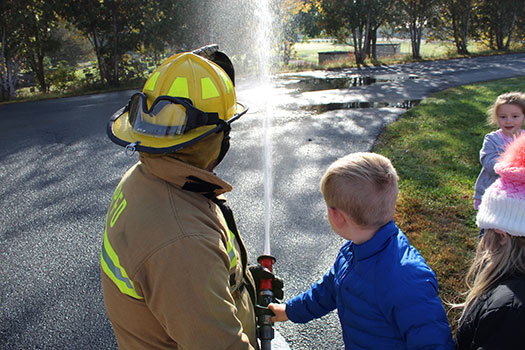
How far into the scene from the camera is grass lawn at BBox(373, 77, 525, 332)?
3422mm

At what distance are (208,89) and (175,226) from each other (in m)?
0.54

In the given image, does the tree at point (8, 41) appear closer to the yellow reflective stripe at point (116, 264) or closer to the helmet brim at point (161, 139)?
the helmet brim at point (161, 139)

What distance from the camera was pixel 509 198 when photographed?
1.72 meters

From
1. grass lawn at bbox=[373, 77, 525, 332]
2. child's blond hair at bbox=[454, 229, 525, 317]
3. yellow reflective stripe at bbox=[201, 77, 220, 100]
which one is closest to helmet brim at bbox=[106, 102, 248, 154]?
yellow reflective stripe at bbox=[201, 77, 220, 100]

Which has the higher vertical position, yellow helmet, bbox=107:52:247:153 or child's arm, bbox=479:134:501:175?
yellow helmet, bbox=107:52:247:153

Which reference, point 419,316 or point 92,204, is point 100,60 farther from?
point 419,316

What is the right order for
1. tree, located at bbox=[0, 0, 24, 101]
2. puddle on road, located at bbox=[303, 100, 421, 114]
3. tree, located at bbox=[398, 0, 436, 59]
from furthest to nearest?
tree, located at bbox=[398, 0, 436, 59], tree, located at bbox=[0, 0, 24, 101], puddle on road, located at bbox=[303, 100, 421, 114]

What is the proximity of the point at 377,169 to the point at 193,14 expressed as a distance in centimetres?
1750

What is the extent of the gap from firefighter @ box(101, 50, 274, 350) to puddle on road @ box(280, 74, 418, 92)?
12.0m

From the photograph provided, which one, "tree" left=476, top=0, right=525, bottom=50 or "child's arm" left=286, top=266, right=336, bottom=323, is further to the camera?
"tree" left=476, top=0, right=525, bottom=50

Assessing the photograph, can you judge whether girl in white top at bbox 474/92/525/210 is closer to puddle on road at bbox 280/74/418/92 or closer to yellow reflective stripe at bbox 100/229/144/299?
yellow reflective stripe at bbox 100/229/144/299

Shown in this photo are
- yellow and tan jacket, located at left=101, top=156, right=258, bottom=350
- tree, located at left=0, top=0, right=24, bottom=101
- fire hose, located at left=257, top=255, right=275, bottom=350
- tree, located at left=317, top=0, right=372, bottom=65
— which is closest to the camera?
yellow and tan jacket, located at left=101, top=156, right=258, bottom=350

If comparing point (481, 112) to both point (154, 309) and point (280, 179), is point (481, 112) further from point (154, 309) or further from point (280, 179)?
point (154, 309)

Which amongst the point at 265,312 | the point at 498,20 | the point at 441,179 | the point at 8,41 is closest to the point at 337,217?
the point at 265,312
